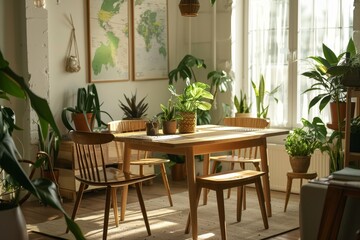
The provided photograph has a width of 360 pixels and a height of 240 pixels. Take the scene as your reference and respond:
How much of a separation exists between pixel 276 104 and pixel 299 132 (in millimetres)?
1114

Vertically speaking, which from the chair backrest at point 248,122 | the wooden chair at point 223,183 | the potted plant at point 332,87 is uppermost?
the potted plant at point 332,87

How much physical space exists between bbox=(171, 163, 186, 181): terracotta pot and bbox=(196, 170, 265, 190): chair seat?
215cm

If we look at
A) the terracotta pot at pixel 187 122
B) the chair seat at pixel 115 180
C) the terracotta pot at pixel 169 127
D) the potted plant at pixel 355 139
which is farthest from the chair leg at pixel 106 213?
the potted plant at pixel 355 139

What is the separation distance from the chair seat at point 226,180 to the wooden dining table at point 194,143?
3.6 inches

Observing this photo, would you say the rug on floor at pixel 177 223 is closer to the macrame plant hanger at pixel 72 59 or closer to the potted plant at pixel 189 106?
the potted plant at pixel 189 106

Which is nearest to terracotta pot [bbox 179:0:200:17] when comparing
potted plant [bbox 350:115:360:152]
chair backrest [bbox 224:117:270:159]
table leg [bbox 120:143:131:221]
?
chair backrest [bbox 224:117:270:159]

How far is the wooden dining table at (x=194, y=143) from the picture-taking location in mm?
4469

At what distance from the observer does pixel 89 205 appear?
5.80 m

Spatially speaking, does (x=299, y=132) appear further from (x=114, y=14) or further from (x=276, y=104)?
(x=114, y=14)

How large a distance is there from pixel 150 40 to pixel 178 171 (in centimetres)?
150

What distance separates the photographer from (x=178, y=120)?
16.6 feet

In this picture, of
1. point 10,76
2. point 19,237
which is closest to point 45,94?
point 19,237

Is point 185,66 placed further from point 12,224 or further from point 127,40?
point 12,224

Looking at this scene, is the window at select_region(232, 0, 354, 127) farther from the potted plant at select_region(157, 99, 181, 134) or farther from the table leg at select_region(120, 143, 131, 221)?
the table leg at select_region(120, 143, 131, 221)
